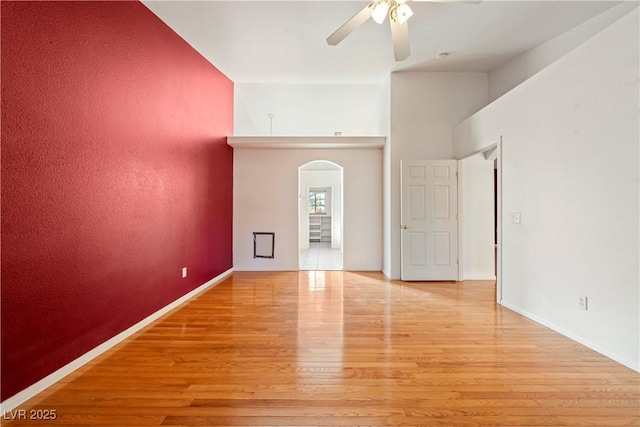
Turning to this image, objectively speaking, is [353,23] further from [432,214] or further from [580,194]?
[432,214]

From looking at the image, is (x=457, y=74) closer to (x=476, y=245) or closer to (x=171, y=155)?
(x=476, y=245)

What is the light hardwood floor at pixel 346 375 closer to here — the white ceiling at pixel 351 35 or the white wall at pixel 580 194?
the white wall at pixel 580 194

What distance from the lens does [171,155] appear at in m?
3.31

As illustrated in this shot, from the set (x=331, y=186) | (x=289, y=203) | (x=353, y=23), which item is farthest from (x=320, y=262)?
(x=353, y=23)

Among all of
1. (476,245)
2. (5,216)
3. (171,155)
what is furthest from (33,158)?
(476,245)

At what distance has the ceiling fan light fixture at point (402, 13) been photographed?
226 centimetres

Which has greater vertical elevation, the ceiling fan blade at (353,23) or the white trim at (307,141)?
the ceiling fan blade at (353,23)

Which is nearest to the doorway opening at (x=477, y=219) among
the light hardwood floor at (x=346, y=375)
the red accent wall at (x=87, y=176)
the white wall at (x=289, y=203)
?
the white wall at (x=289, y=203)

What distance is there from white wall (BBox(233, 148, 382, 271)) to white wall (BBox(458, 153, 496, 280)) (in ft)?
4.69

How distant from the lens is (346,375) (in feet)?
6.45

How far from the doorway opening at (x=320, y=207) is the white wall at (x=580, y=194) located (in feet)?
18.6

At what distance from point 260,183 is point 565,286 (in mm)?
4571

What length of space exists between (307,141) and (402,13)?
2841 millimetres

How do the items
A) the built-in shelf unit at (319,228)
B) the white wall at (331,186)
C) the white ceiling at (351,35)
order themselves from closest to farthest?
the white ceiling at (351,35), the white wall at (331,186), the built-in shelf unit at (319,228)
